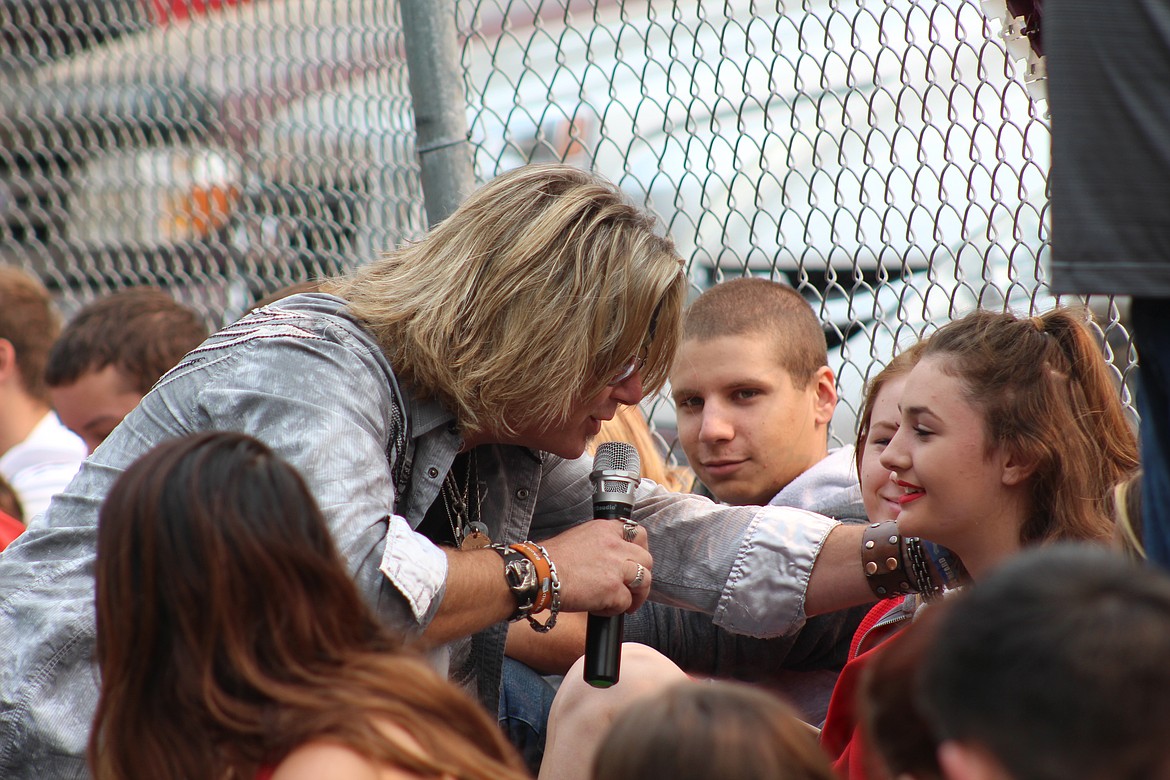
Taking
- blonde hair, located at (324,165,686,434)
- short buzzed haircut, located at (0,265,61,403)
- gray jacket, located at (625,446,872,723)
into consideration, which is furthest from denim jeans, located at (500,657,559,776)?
short buzzed haircut, located at (0,265,61,403)

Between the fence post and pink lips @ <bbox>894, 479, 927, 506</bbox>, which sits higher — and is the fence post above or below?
above

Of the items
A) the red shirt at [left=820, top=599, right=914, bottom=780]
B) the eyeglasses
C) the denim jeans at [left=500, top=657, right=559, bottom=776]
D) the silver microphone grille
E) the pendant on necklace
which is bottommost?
the denim jeans at [left=500, top=657, right=559, bottom=776]

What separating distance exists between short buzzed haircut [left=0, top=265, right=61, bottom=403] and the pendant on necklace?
267cm

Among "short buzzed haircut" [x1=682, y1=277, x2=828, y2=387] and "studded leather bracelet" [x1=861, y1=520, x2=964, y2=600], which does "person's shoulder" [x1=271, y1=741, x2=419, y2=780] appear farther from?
"short buzzed haircut" [x1=682, y1=277, x2=828, y2=387]

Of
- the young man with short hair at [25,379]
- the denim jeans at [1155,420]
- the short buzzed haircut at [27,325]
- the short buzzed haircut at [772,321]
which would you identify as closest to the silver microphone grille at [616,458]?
the short buzzed haircut at [772,321]

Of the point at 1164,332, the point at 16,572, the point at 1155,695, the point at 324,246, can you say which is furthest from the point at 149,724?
the point at 324,246

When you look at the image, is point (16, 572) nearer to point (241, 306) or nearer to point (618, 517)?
point (618, 517)

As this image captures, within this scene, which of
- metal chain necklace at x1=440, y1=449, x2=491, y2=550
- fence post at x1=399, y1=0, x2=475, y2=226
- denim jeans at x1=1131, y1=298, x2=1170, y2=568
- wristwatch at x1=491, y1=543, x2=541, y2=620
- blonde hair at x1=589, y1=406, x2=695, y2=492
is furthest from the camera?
blonde hair at x1=589, y1=406, x2=695, y2=492

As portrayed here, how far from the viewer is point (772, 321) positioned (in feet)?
10.6

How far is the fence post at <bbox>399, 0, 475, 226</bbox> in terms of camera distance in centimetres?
302

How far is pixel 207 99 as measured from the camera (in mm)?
4586

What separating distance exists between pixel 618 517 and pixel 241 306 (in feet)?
8.98

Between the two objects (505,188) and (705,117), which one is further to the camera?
(705,117)

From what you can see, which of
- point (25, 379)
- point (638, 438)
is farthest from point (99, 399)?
point (638, 438)
